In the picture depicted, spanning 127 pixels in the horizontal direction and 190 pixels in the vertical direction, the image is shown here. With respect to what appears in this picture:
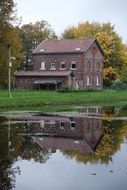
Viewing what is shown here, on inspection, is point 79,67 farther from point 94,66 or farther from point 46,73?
point 46,73

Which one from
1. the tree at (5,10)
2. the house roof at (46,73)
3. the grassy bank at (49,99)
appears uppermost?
the tree at (5,10)

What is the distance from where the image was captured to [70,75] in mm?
Result: 79000

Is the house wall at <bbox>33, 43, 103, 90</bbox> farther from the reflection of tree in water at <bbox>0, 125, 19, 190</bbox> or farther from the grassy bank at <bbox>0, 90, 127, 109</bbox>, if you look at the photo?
the reflection of tree in water at <bbox>0, 125, 19, 190</bbox>

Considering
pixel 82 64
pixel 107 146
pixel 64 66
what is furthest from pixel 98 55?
pixel 107 146

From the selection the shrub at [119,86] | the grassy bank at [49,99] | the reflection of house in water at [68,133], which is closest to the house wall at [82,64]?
the shrub at [119,86]

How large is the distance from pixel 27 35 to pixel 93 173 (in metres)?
88.8

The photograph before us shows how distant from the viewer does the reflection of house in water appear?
20.0 m

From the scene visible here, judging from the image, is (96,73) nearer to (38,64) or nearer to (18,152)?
(38,64)

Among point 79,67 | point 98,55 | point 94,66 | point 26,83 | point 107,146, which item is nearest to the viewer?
point 107,146

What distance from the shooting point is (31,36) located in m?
101

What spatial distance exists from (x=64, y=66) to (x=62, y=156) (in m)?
65.9

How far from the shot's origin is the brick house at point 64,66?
79.8 meters

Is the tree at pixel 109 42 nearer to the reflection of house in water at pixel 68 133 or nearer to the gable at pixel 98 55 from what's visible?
the gable at pixel 98 55

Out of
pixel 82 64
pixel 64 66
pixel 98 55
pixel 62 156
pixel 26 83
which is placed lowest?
pixel 62 156
